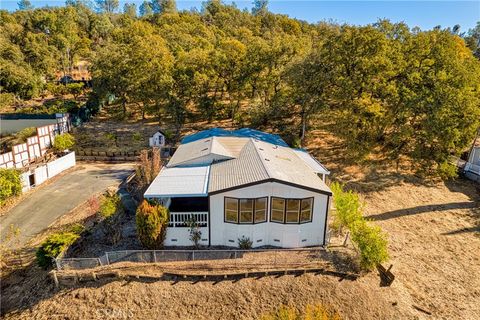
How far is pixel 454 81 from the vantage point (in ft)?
78.0

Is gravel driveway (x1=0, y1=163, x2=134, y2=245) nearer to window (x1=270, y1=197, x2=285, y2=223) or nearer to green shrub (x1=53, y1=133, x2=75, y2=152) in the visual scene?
green shrub (x1=53, y1=133, x2=75, y2=152)

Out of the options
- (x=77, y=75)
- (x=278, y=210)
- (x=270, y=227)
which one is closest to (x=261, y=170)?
(x=278, y=210)

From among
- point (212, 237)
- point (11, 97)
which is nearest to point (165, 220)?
point (212, 237)

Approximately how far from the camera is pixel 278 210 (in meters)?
14.1

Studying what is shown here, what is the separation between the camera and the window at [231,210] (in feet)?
45.4

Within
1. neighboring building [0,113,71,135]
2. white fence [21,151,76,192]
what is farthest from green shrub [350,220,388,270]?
neighboring building [0,113,71,135]

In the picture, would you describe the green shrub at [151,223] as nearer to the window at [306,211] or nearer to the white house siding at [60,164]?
the window at [306,211]

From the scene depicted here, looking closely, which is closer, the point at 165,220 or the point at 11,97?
the point at 165,220

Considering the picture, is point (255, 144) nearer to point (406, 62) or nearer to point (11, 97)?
point (406, 62)

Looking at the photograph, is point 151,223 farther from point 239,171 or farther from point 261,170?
point 261,170

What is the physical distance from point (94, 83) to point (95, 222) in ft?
86.1

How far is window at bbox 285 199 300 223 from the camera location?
1391cm

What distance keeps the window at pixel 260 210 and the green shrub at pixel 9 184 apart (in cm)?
1576

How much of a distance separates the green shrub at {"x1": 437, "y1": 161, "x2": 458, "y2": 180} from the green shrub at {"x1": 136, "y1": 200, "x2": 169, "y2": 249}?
20858 millimetres
